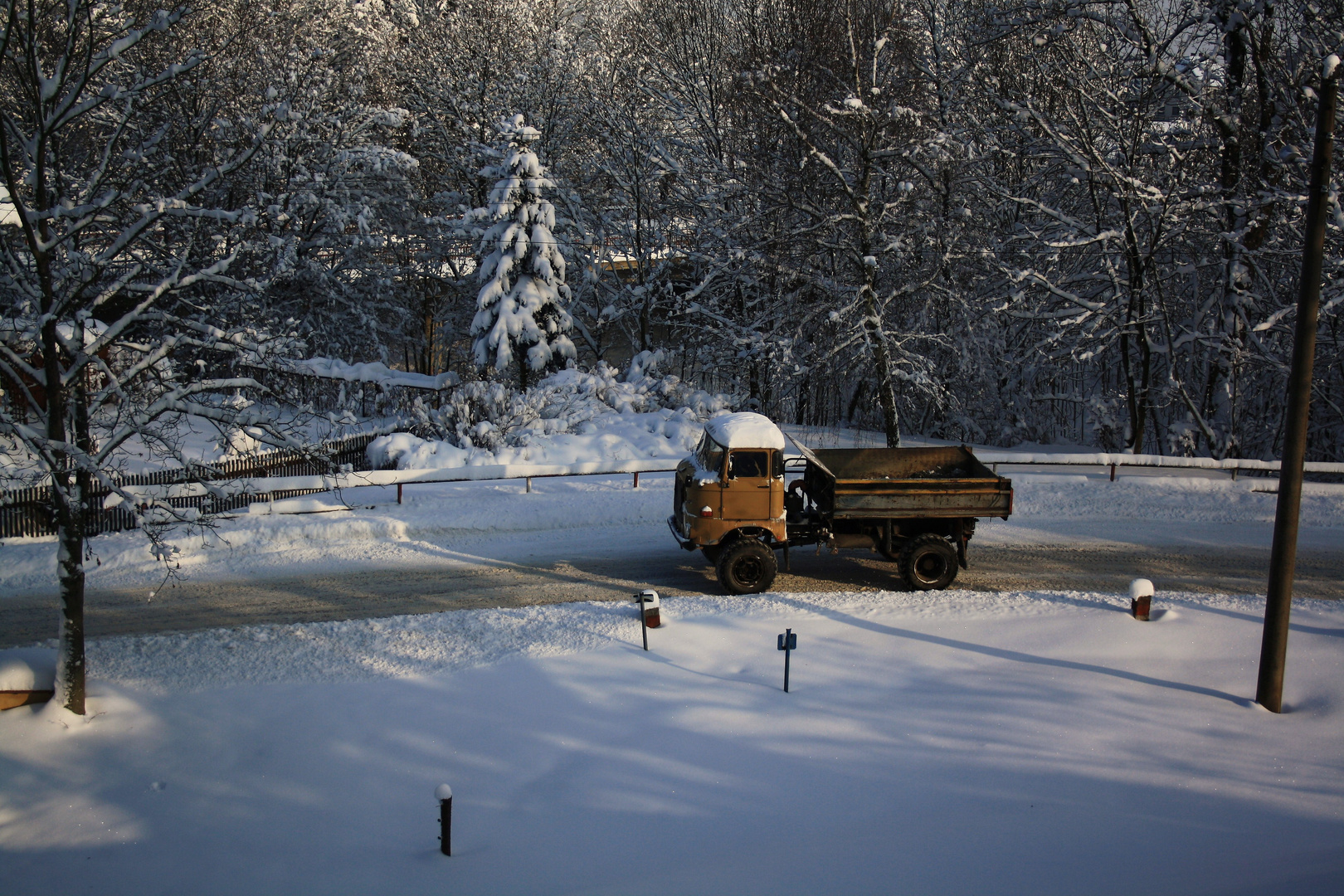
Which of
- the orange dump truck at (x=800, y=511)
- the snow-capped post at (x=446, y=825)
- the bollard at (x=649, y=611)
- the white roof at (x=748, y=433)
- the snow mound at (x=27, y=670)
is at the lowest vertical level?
the snow-capped post at (x=446, y=825)

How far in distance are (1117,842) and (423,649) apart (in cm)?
718

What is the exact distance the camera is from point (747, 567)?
36.6 ft

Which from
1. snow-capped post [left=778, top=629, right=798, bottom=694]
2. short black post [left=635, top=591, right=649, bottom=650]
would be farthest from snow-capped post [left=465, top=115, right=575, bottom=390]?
snow-capped post [left=778, top=629, right=798, bottom=694]

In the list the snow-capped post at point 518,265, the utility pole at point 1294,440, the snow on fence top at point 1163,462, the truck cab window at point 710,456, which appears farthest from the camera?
the snow-capped post at point 518,265

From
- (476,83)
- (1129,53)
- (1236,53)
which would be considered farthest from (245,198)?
(1236,53)

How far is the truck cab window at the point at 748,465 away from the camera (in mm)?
10734

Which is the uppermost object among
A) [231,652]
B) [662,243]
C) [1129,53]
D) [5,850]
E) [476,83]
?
[476,83]

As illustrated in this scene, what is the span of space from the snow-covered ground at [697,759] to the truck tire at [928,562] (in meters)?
0.95

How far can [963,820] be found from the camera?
21.1 feet

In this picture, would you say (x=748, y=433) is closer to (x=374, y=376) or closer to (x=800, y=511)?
(x=800, y=511)

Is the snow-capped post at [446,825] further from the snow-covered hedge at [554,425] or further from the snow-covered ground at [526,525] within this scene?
the snow-covered hedge at [554,425]

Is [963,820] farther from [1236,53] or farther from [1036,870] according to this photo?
[1236,53]

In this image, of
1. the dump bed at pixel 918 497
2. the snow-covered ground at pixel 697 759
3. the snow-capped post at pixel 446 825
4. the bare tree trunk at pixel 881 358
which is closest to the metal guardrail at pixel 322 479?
the bare tree trunk at pixel 881 358

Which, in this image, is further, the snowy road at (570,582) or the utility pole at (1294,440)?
the snowy road at (570,582)
